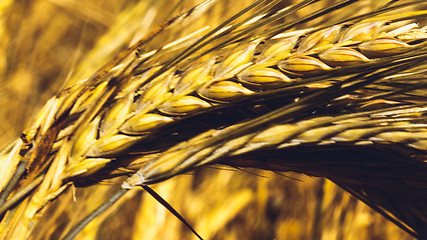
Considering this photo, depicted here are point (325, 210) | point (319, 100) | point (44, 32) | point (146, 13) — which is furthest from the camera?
point (44, 32)

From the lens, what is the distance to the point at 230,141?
484 mm

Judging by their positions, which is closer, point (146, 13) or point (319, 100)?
point (319, 100)

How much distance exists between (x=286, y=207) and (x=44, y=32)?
1053 mm

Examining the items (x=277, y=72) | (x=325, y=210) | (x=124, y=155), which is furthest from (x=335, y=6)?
(x=325, y=210)

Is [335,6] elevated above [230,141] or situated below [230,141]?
above

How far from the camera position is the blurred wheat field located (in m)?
1.14

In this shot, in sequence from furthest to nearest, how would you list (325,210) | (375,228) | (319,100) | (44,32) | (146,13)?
(44,32)
(375,228)
(325,210)
(146,13)
(319,100)

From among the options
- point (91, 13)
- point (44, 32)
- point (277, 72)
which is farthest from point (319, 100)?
point (44, 32)

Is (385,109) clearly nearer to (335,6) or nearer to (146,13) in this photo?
(335,6)

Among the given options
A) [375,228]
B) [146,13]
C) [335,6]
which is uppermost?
[146,13]

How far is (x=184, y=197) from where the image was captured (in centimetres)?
124

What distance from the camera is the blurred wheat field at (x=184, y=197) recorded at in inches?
44.9

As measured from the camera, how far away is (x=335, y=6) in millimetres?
475

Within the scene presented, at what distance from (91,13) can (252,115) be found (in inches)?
41.6
